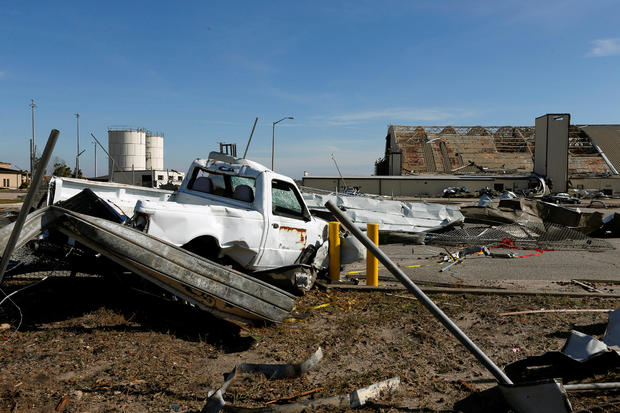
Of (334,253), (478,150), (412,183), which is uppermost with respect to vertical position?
(478,150)

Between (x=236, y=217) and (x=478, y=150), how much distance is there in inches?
2149

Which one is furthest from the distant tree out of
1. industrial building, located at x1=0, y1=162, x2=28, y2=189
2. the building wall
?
the building wall

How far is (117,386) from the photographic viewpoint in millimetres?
3785

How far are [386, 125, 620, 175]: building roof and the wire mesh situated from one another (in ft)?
126

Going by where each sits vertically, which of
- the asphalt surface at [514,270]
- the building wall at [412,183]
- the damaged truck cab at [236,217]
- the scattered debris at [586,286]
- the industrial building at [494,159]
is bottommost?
the asphalt surface at [514,270]

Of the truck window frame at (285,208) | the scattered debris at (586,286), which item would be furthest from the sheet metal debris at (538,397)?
the scattered debris at (586,286)

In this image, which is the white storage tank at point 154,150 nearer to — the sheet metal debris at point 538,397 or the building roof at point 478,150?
the building roof at point 478,150

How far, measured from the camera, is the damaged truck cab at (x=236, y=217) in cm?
515

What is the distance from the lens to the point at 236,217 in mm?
5812

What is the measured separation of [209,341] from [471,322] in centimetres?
311

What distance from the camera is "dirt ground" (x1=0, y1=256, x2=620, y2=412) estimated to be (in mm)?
3645

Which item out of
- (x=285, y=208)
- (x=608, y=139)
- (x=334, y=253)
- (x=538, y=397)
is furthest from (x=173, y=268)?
(x=608, y=139)

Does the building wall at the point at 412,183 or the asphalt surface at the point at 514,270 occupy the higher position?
the building wall at the point at 412,183

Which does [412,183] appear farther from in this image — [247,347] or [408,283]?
[408,283]
